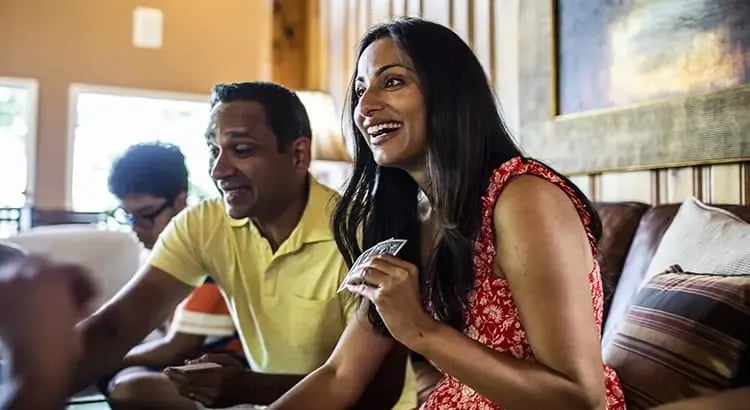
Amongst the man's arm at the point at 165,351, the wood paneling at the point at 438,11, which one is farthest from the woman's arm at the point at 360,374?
the wood paneling at the point at 438,11

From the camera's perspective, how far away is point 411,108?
114cm

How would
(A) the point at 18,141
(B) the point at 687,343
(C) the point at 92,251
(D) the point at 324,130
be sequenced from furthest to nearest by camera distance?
(A) the point at 18,141 < (D) the point at 324,130 < (B) the point at 687,343 < (C) the point at 92,251

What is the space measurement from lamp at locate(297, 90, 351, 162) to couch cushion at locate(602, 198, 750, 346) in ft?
6.19

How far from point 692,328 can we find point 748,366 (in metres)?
0.10

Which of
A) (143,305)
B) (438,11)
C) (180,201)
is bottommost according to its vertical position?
(143,305)

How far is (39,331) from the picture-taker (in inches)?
16.7

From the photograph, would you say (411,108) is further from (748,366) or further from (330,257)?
(748,366)

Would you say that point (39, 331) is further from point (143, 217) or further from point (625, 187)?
point (625, 187)

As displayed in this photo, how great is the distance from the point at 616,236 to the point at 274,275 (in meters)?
0.92

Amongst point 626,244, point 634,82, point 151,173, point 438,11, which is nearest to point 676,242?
point 626,244

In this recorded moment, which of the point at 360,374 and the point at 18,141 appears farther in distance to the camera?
the point at 18,141

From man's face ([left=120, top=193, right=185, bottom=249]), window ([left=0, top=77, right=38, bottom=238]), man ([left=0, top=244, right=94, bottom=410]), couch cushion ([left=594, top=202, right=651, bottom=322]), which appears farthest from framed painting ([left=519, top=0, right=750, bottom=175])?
window ([left=0, top=77, right=38, bottom=238])

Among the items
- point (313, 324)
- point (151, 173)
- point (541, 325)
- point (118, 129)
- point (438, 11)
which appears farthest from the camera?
point (118, 129)

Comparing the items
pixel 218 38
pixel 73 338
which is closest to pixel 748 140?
pixel 73 338
